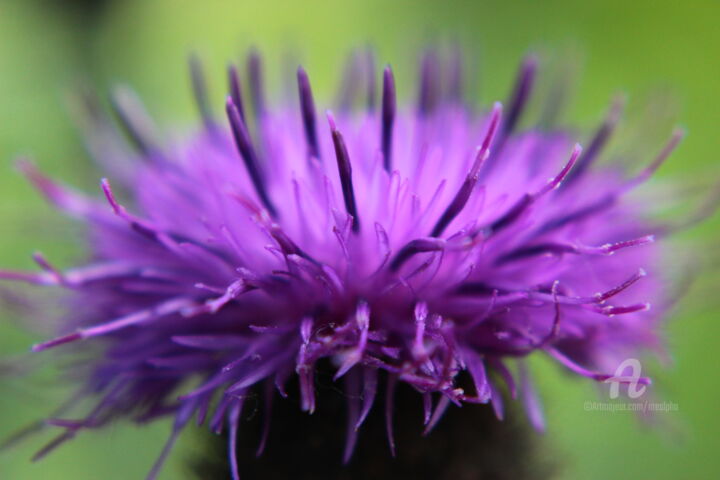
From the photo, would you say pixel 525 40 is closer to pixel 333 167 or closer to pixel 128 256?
pixel 333 167

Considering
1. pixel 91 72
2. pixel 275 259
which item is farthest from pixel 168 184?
pixel 91 72

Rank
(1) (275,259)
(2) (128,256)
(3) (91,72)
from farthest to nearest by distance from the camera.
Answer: (3) (91,72), (2) (128,256), (1) (275,259)

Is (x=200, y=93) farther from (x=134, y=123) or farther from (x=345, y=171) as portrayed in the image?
(x=345, y=171)

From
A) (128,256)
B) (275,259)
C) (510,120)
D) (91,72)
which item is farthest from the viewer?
(91,72)

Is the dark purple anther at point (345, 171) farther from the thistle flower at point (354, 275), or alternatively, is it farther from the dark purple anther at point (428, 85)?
the dark purple anther at point (428, 85)

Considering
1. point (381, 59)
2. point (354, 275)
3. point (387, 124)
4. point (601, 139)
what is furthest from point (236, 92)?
point (381, 59)

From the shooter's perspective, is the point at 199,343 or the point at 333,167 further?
the point at 333,167
